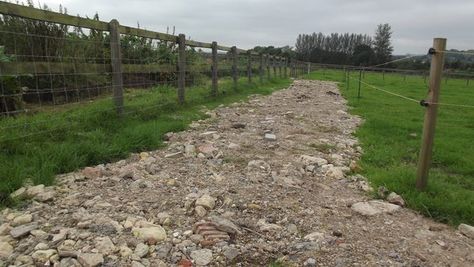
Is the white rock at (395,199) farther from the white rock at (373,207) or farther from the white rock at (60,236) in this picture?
the white rock at (60,236)

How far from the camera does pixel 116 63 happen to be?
6.57m

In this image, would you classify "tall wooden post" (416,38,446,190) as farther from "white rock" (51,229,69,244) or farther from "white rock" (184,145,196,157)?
"white rock" (51,229,69,244)

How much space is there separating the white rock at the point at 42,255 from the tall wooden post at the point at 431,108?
11.7 ft

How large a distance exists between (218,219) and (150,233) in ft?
1.84

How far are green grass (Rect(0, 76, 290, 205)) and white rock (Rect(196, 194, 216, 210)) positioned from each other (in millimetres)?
1489

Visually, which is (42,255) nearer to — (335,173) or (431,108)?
(335,173)

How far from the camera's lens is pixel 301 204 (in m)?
3.82

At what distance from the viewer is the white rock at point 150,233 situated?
2973 millimetres

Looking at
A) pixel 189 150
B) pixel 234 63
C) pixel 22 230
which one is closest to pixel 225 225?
pixel 22 230

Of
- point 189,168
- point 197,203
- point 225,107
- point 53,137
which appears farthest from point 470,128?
point 53,137

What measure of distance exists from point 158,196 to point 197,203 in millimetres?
437

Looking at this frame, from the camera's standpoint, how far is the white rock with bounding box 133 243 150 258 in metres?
2.76

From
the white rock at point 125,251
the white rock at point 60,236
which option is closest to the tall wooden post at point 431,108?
the white rock at point 125,251

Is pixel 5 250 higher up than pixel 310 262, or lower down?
higher up
